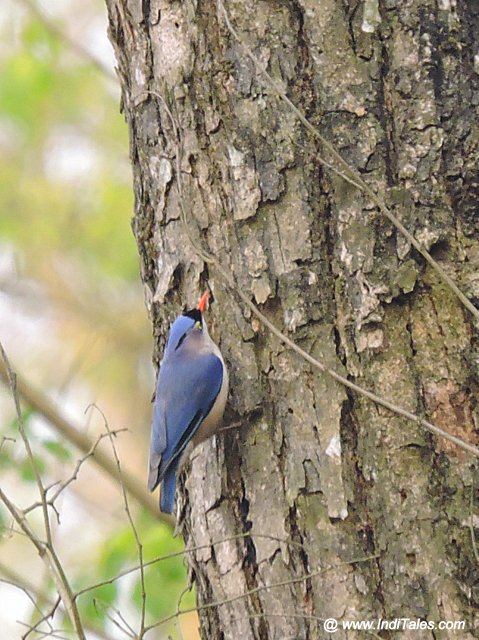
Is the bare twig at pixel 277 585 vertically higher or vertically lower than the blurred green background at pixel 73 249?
lower

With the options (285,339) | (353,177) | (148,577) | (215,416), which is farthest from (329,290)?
(148,577)

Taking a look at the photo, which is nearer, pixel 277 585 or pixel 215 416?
pixel 277 585

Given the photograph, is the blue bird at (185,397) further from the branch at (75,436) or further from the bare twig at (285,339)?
the branch at (75,436)

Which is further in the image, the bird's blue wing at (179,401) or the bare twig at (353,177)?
the bird's blue wing at (179,401)

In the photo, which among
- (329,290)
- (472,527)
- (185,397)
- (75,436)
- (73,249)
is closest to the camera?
(472,527)

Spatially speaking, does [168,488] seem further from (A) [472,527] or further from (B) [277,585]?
(A) [472,527]

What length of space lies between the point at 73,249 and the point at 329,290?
5209 millimetres

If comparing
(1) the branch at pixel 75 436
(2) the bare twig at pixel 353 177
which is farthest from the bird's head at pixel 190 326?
(1) the branch at pixel 75 436

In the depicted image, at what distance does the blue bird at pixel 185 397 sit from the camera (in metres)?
2.56

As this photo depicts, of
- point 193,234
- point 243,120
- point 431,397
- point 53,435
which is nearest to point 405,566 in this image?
point 431,397

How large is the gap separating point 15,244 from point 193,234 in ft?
16.2

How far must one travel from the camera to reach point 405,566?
2.08m

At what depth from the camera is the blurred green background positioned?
6.35 m

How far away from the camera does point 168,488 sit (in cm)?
264
